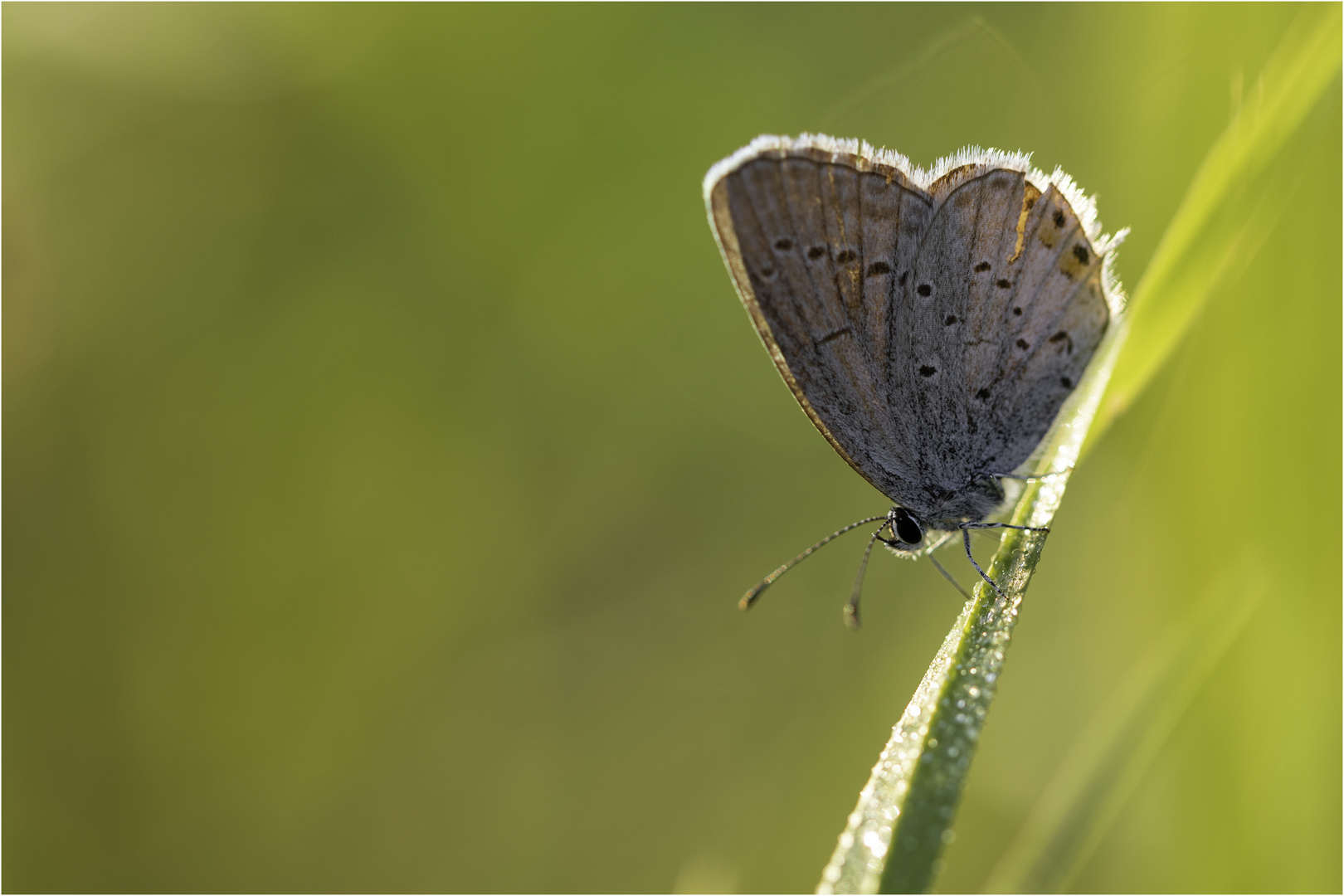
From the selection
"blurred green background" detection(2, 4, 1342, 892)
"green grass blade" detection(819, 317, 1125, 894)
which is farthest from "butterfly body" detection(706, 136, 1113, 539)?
"green grass blade" detection(819, 317, 1125, 894)

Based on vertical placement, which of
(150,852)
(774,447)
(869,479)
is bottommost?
(150,852)

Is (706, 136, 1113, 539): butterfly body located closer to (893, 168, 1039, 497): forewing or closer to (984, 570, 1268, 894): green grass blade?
(893, 168, 1039, 497): forewing

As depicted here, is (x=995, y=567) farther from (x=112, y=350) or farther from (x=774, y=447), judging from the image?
(x=112, y=350)

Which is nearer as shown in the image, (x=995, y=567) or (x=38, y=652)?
(x=995, y=567)

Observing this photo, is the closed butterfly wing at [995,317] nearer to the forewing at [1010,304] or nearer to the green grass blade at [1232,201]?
the forewing at [1010,304]

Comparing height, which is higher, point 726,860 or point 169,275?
point 169,275

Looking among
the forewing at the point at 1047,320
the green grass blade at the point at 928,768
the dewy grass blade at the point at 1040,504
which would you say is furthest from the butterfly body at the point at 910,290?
the green grass blade at the point at 928,768

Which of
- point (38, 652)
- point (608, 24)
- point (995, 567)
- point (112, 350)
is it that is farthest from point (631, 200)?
point (38, 652)
